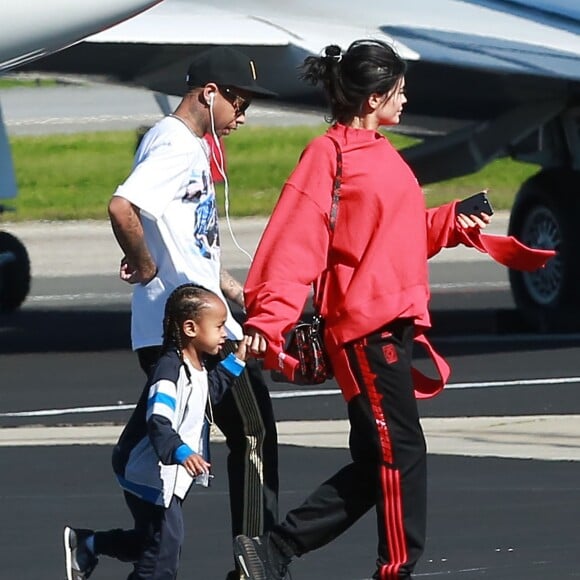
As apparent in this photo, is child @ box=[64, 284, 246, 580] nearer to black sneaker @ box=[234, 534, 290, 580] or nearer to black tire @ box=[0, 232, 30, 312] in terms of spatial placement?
black sneaker @ box=[234, 534, 290, 580]

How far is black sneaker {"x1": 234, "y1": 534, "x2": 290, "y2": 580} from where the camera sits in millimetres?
6453

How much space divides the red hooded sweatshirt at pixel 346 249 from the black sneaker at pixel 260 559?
573 mm

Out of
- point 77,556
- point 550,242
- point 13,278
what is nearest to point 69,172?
point 13,278

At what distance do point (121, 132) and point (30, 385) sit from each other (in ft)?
86.3

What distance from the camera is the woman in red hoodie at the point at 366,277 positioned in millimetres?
6215

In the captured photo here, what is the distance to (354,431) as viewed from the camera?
20.9ft

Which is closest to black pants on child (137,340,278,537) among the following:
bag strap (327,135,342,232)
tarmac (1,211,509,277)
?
bag strap (327,135,342,232)

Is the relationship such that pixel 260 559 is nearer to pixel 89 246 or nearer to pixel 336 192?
pixel 336 192

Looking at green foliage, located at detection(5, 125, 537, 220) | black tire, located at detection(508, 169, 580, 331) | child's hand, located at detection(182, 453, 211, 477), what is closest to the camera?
child's hand, located at detection(182, 453, 211, 477)

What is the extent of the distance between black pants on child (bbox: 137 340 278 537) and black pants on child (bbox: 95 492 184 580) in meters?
0.49

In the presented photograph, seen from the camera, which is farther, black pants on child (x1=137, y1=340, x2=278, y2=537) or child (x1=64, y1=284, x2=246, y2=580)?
black pants on child (x1=137, y1=340, x2=278, y2=537)

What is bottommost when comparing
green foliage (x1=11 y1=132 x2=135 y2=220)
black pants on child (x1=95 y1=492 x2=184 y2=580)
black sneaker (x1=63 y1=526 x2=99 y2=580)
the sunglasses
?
green foliage (x1=11 y1=132 x2=135 y2=220)

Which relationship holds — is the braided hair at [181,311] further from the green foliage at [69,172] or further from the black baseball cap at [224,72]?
the green foliage at [69,172]

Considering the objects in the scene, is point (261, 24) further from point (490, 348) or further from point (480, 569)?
point (480, 569)
